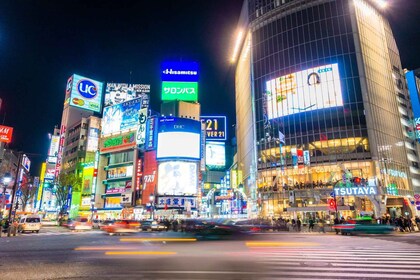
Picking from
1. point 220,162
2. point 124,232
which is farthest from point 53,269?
point 220,162

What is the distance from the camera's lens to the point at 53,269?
975 centimetres

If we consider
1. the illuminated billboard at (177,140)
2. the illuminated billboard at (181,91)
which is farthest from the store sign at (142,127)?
the illuminated billboard at (177,140)

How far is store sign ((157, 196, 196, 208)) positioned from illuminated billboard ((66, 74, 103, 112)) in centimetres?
6011

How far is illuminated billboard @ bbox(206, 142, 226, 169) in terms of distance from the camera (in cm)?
10088

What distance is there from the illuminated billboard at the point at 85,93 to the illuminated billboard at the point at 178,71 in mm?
44353

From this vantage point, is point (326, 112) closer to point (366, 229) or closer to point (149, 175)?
point (366, 229)

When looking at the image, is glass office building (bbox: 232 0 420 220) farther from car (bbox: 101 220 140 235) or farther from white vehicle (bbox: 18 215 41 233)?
white vehicle (bbox: 18 215 41 233)

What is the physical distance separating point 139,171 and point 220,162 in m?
33.3

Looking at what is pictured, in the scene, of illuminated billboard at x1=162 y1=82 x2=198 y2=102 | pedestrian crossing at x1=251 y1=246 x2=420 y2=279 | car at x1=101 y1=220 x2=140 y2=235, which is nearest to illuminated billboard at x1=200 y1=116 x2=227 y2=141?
illuminated billboard at x1=162 y1=82 x2=198 y2=102

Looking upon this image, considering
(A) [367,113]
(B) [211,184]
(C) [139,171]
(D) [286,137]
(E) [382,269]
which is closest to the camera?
(E) [382,269]

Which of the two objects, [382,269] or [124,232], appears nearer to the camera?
[382,269]

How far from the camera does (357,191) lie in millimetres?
45625

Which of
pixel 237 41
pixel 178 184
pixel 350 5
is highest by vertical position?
pixel 237 41

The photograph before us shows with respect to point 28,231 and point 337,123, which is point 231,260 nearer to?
point 28,231
